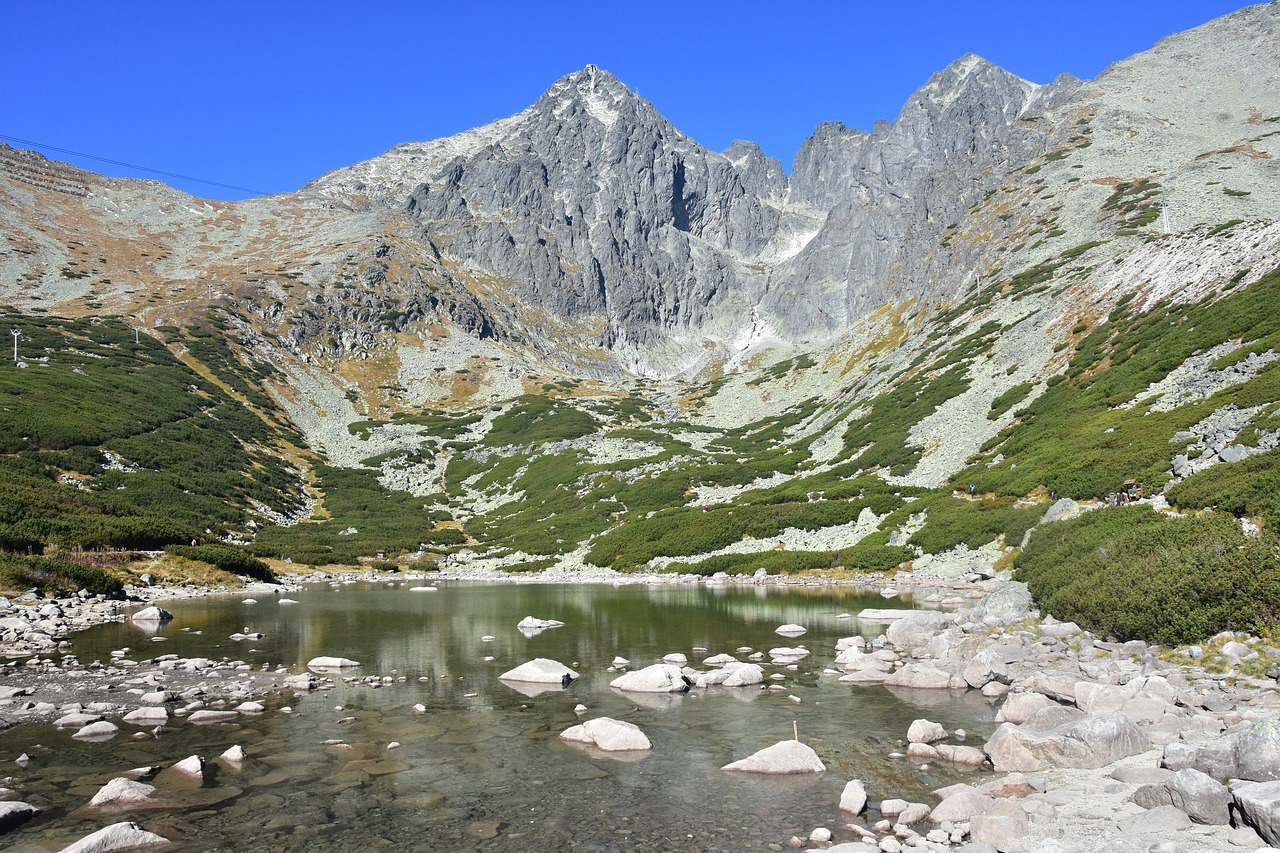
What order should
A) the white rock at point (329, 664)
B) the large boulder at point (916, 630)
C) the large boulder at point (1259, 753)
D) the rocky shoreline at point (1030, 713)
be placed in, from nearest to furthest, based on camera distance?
the large boulder at point (1259, 753) → the rocky shoreline at point (1030, 713) → the white rock at point (329, 664) → the large boulder at point (916, 630)

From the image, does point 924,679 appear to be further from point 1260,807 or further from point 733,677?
point 1260,807

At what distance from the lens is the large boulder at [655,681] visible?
21.1m

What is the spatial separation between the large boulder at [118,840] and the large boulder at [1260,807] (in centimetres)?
1460

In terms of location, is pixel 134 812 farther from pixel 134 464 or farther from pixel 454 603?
pixel 134 464

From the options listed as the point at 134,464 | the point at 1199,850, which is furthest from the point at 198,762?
the point at 134,464

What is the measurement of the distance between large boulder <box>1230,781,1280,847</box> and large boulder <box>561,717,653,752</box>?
33.5ft

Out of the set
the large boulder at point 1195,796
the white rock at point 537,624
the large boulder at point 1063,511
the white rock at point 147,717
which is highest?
the large boulder at point 1063,511

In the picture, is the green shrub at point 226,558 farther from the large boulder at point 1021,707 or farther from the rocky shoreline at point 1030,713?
the large boulder at point 1021,707

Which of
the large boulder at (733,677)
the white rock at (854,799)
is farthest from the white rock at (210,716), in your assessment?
the white rock at (854,799)

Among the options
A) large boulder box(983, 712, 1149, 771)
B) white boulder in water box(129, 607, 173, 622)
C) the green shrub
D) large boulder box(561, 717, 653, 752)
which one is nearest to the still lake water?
large boulder box(561, 717, 653, 752)

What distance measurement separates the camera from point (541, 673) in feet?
74.5

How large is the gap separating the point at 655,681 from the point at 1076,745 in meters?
11.2

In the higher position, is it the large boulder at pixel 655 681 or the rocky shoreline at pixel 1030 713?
the rocky shoreline at pixel 1030 713

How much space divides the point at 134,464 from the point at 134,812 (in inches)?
2957
